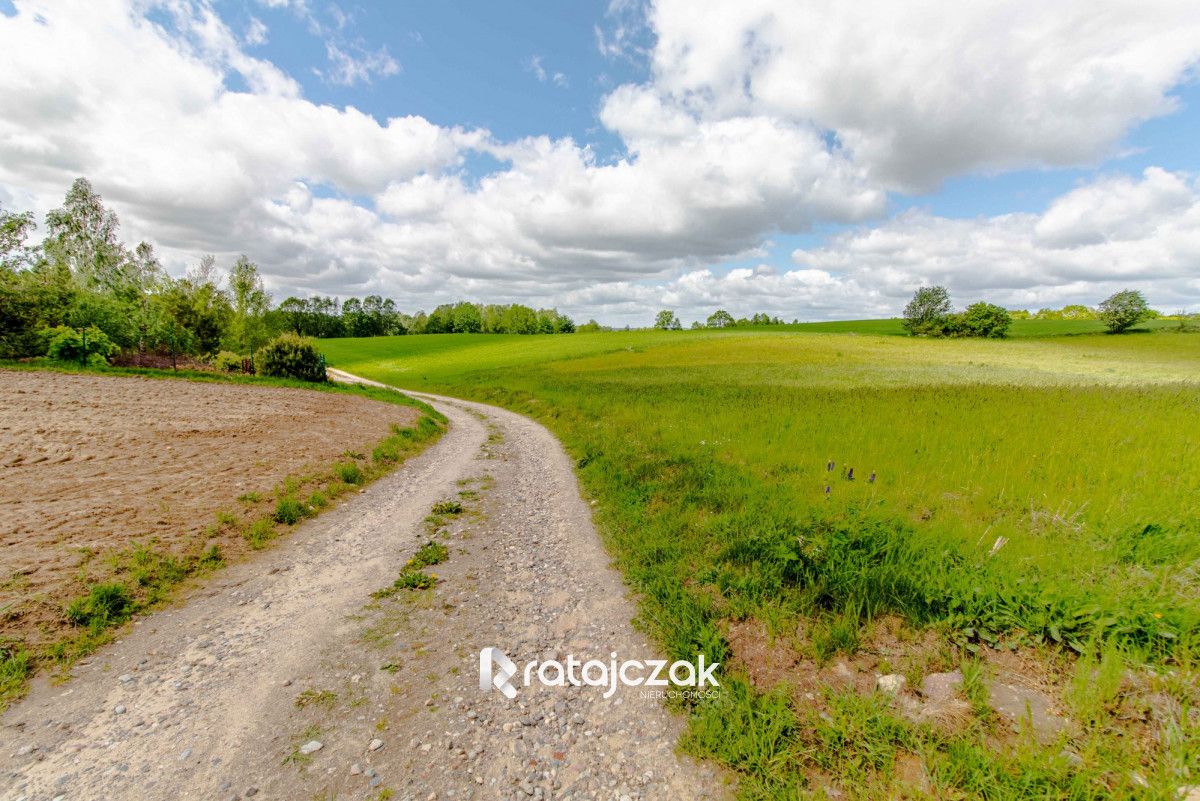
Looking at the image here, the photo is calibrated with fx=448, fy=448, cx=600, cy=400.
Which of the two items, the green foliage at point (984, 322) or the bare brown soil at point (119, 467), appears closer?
the bare brown soil at point (119, 467)

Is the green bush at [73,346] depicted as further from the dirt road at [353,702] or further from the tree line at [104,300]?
the dirt road at [353,702]

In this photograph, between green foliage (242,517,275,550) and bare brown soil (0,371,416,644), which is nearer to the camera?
bare brown soil (0,371,416,644)

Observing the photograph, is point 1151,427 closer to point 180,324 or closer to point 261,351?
point 261,351

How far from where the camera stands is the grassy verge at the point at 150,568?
15.8ft

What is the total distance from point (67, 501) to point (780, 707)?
11.9 m

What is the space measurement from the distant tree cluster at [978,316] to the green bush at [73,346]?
125595mm

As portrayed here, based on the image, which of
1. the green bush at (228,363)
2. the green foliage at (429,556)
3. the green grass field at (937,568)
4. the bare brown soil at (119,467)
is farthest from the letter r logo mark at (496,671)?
the green bush at (228,363)

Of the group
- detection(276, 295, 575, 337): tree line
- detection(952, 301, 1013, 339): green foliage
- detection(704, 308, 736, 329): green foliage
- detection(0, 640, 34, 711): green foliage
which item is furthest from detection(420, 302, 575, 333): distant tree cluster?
detection(0, 640, 34, 711): green foliage

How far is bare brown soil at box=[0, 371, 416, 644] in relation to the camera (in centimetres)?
616

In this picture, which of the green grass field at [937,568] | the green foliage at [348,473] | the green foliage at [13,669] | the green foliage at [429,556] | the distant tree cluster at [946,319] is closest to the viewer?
the green grass field at [937,568]

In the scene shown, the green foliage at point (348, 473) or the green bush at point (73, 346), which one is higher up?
the green bush at point (73, 346)

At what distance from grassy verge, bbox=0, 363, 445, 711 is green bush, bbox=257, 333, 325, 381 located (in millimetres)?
24783

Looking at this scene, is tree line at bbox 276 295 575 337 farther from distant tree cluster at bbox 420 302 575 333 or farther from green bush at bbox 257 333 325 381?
green bush at bbox 257 333 325 381

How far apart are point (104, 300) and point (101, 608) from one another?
40.5 meters
